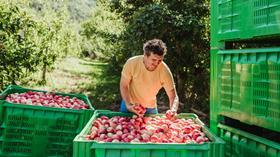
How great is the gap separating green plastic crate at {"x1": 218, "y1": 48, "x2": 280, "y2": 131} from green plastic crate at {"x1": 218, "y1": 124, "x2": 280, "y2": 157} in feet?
0.39

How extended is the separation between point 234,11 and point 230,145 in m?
1.20

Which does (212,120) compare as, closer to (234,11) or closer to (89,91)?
(234,11)

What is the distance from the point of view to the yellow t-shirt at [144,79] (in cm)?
582

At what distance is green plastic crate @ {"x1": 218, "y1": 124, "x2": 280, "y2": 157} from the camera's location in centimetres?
380

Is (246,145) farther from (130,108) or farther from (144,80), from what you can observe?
(144,80)

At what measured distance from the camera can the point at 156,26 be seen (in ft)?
38.4

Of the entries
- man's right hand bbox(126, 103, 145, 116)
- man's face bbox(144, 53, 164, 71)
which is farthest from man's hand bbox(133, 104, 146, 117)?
man's face bbox(144, 53, 164, 71)

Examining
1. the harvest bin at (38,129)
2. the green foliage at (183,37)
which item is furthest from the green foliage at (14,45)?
the harvest bin at (38,129)

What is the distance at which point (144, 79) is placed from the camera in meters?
5.90

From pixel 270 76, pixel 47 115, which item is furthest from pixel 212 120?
pixel 47 115

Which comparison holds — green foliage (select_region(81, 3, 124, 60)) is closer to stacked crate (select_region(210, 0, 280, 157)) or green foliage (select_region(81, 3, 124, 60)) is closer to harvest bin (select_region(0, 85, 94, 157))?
harvest bin (select_region(0, 85, 94, 157))

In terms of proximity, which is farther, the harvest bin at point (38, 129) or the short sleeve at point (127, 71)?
the harvest bin at point (38, 129)

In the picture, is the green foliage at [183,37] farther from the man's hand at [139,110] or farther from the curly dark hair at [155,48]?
the man's hand at [139,110]

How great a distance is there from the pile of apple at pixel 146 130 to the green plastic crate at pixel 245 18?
0.90m
